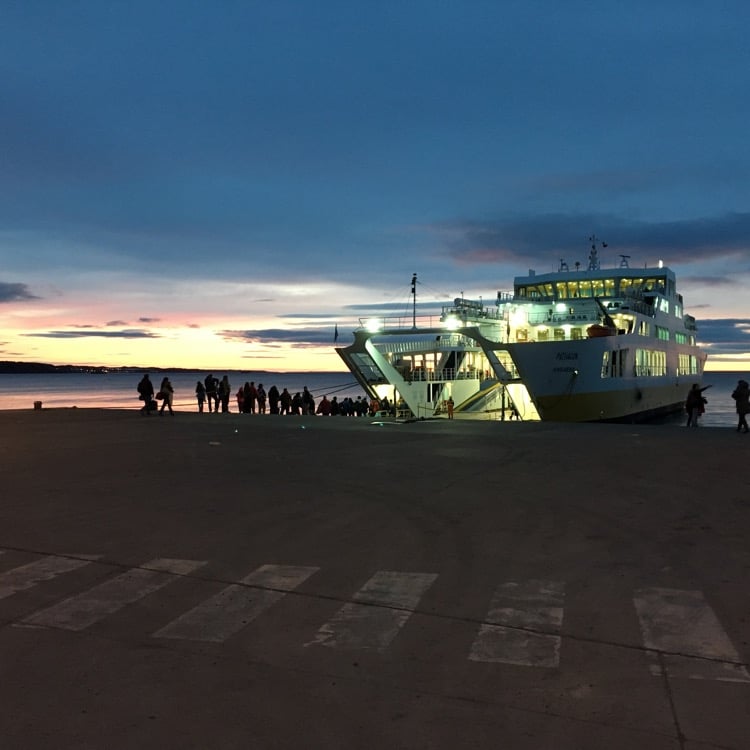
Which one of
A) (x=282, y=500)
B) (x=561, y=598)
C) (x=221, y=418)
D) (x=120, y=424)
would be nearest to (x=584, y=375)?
(x=221, y=418)

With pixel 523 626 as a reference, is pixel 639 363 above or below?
above

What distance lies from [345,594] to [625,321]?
35589 mm

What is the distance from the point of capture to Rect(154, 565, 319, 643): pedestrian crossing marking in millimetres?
5520

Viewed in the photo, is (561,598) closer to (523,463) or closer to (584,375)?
(523,463)

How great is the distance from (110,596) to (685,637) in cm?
439

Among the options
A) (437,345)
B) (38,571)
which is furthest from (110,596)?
(437,345)

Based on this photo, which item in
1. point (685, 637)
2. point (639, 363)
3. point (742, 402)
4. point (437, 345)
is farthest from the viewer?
point (639, 363)

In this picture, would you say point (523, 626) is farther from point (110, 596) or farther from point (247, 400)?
point (247, 400)

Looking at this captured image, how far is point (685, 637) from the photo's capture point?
534cm

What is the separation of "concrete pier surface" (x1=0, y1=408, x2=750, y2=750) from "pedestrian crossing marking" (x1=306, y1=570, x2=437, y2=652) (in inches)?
1.0

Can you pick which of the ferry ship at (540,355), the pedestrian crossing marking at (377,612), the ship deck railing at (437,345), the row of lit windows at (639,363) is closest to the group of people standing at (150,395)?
the ferry ship at (540,355)

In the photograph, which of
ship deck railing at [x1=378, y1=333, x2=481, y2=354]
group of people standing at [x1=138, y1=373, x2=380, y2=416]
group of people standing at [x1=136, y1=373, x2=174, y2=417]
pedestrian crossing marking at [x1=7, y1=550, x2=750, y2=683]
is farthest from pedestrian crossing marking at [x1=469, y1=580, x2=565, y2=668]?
ship deck railing at [x1=378, y1=333, x2=481, y2=354]

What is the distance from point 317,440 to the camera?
19875mm

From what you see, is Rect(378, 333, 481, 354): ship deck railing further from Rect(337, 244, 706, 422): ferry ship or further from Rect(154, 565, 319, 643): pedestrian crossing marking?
Rect(154, 565, 319, 643): pedestrian crossing marking
